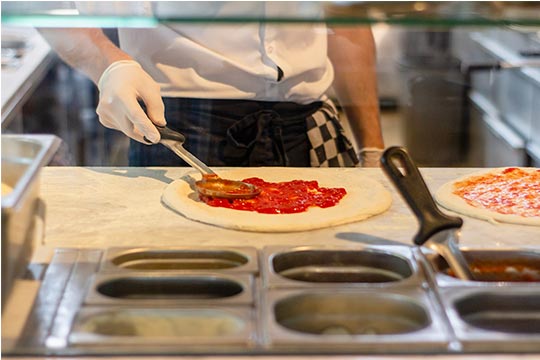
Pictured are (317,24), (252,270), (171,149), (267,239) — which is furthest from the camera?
(171,149)

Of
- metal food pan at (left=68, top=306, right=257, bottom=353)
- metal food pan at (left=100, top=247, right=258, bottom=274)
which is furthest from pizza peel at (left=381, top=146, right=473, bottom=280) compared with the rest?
metal food pan at (left=68, top=306, right=257, bottom=353)

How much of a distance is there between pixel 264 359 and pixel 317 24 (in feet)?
1.45

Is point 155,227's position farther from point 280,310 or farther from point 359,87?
point 359,87

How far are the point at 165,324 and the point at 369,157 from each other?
100 centimetres

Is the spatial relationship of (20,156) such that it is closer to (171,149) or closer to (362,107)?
(171,149)

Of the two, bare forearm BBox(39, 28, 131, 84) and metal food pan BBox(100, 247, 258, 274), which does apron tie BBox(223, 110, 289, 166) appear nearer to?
bare forearm BBox(39, 28, 131, 84)

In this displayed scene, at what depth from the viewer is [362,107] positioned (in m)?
2.04

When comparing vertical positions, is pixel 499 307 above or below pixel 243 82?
below

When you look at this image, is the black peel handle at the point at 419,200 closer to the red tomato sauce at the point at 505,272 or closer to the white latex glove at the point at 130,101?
the red tomato sauce at the point at 505,272

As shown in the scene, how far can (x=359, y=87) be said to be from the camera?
2.03m

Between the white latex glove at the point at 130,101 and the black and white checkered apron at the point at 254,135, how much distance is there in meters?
0.14

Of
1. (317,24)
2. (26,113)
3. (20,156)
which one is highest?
(317,24)

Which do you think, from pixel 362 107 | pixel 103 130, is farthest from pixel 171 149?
pixel 362 107

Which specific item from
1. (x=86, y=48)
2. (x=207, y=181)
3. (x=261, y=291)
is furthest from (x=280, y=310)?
(x=86, y=48)
